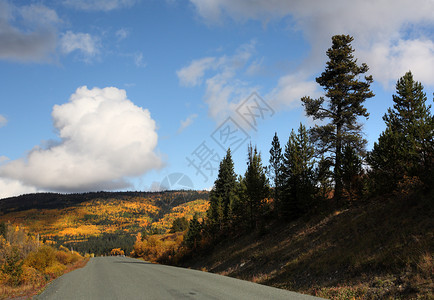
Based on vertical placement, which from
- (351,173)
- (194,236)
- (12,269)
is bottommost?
(194,236)

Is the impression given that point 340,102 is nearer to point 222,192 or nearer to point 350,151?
point 350,151

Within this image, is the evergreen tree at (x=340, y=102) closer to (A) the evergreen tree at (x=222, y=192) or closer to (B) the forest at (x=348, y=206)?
(B) the forest at (x=348, y=206)

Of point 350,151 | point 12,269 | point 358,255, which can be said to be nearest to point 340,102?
point 350,151

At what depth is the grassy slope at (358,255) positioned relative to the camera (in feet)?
35.9

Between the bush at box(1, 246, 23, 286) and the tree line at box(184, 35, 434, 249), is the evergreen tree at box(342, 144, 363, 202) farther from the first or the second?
the bush at box(1, 246, 23, 286)

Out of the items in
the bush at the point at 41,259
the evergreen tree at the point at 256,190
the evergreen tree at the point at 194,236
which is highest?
the evergreen tree at the point at 256,190

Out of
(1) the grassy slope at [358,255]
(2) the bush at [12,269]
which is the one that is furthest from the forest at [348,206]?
(2) the bush at [12,269]

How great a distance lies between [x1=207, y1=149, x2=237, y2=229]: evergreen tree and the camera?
5481 centimetres

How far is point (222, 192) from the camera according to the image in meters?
58.7

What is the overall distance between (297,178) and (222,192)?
2833cm

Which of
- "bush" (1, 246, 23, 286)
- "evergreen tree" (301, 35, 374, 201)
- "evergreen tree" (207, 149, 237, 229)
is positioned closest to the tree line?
"evergreen tree" (301, 35, 374, 201)

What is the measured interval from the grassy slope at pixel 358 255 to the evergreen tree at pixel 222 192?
2584 centimetres

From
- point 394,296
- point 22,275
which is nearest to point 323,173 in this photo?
point 394,296

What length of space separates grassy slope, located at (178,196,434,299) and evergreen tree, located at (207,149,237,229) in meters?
25.8
